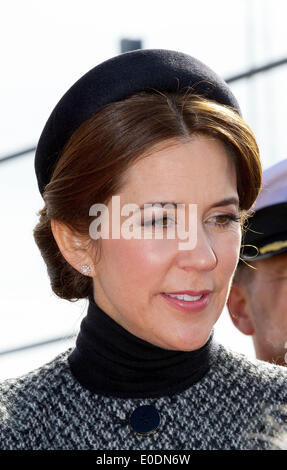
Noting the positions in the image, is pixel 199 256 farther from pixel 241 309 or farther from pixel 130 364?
pixel 241 309

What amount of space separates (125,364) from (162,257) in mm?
292

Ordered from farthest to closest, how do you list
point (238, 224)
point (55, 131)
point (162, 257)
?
point (55, 131) → point (238, 224) → point (162, 257)

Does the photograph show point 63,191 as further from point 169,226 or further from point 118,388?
point 118,388

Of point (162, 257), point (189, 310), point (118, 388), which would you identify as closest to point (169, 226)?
point (162, 257)

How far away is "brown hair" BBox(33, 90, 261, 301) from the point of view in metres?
1.69

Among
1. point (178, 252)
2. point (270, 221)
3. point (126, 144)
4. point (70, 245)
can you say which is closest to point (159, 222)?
point (178, 252)

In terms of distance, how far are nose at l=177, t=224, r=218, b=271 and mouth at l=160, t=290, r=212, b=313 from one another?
56mm

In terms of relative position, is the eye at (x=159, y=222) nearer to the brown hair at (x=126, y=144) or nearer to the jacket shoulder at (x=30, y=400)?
the brown hair at (x=126, y=144)

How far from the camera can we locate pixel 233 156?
1.78 metres

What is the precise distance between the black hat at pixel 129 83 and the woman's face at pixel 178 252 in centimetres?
14

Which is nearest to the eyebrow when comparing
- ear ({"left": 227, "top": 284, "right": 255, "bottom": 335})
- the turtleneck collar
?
the turtleneck collar

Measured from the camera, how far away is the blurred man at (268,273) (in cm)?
209

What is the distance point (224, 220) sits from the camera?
67.1 inches

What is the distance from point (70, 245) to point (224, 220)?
353 mm
